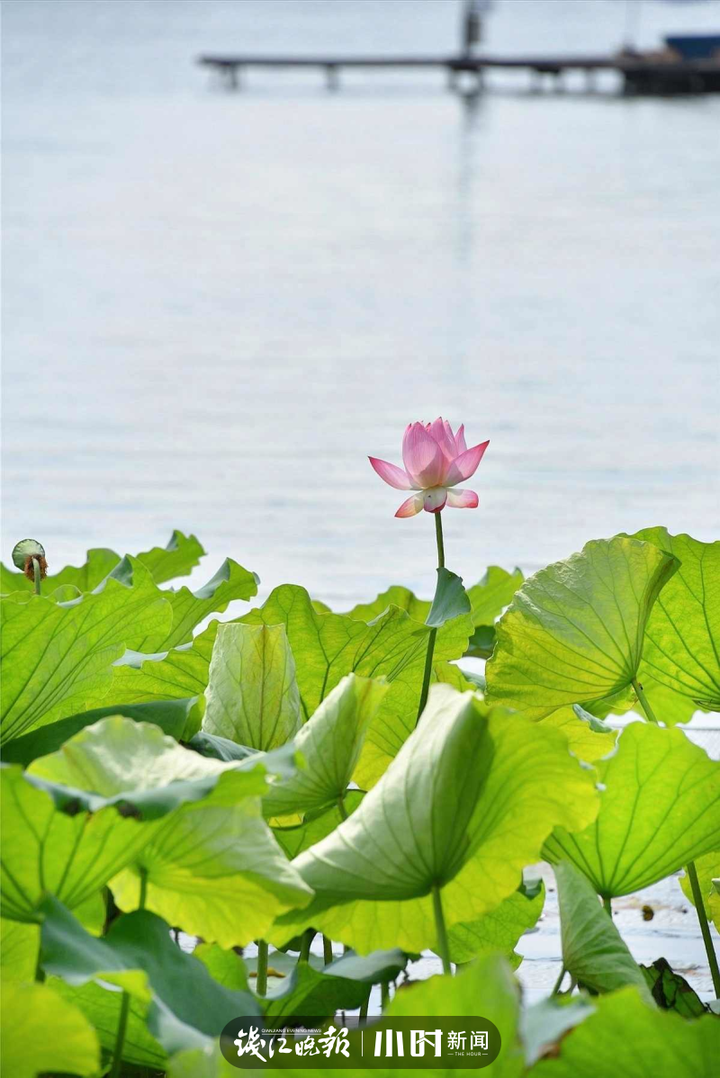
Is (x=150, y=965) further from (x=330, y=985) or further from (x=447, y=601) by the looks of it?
(x=447, y=601)

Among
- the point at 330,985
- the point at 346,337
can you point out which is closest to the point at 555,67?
the point at 346,337

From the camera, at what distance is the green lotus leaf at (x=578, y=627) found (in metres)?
0.67

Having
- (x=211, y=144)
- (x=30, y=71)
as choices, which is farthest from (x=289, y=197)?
(x=30, y=71)

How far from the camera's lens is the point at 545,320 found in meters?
5.47

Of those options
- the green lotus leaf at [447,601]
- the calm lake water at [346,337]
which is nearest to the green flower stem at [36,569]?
the green lotus leaf at [447,601]

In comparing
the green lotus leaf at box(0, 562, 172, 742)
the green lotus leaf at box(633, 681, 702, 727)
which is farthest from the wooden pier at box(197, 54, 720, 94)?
the green lotus leaf at box(0, 562, 172, 742)

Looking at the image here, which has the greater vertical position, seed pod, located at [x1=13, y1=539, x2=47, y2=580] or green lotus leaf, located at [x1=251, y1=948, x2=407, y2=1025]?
seed pod, located at [x1=13, y1=539, x2=47, y2=580]

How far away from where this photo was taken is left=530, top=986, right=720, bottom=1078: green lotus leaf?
0.38 meters

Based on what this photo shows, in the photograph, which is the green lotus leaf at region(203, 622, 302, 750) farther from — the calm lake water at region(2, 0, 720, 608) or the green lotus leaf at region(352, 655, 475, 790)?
the calm lake water at region(2, 0, 720, 608)

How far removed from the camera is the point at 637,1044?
378mm

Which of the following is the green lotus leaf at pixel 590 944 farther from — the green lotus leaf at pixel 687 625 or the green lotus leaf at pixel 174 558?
the green lotus leaf at pixel 174 558

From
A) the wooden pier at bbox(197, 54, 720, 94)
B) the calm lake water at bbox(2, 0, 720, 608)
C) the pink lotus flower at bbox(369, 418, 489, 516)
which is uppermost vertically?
the wooden pier at bbox(197, 54, 720, 94)

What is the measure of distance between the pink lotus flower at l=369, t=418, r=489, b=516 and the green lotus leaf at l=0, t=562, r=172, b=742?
6.0 inches

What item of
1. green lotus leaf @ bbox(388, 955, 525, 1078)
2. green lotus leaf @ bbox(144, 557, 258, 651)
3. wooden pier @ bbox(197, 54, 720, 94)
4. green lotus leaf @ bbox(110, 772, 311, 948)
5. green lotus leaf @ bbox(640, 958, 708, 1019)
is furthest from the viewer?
wooden pier @ bbox(197, 54, 720, 94)
